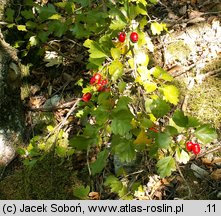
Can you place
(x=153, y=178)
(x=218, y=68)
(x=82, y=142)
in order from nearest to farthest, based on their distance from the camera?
(x=82, y=142), (x=153, y=178), (x=218, y=68)

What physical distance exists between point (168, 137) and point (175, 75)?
4.04 feet

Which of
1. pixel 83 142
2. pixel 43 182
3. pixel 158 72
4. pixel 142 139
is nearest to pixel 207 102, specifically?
pixel 158 72

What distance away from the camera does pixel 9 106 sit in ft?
8.76

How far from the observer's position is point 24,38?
2.95 m

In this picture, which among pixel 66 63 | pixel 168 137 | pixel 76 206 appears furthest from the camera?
pixel 66 63

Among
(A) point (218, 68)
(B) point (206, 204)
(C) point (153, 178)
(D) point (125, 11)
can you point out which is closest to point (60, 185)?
(C) point (153, 178)

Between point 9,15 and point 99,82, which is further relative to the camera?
point 9,15

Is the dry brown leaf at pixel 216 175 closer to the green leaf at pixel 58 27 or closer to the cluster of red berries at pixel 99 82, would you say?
the cluster of red berries at pixel 99 82

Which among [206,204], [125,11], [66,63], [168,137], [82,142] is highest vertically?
[125,11]

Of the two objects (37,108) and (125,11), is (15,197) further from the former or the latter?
(125,11)

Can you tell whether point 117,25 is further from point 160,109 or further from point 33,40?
point 33,40

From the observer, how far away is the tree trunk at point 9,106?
2590 mm

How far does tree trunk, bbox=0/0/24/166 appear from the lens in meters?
2.59

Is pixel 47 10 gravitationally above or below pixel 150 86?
above
